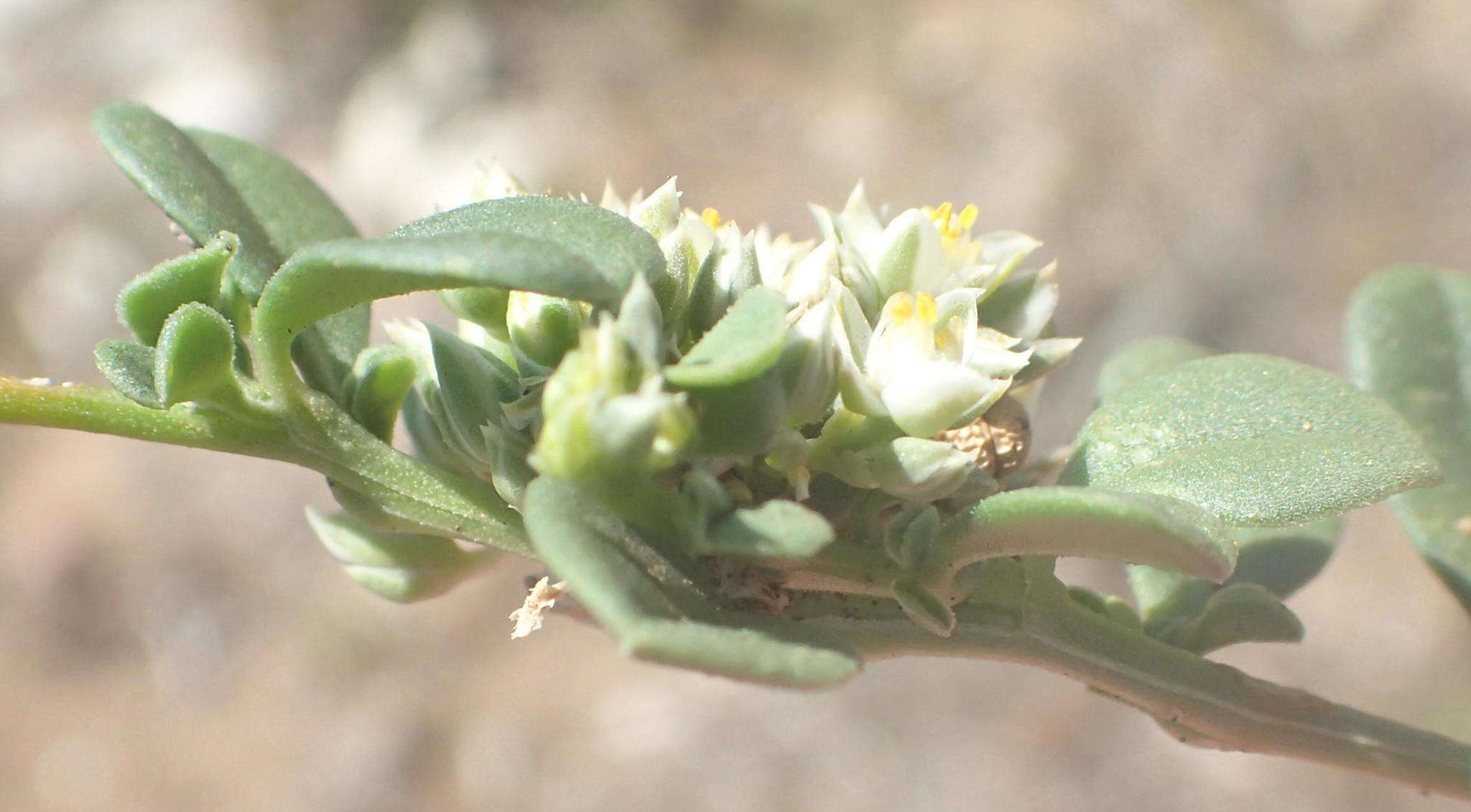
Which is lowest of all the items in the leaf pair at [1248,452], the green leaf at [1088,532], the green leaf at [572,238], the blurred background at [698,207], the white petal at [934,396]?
the blurred background at [698,207]

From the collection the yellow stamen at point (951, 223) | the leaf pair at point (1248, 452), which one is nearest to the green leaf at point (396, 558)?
the yellow stamen at point (951, 223)

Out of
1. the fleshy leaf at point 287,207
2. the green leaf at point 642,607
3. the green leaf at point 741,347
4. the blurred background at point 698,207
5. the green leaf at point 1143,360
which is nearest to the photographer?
the green leaf at point 642,607

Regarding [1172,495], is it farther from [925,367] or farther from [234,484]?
[234,484]

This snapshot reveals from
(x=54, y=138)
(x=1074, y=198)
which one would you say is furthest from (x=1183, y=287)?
(x=54, y=138)

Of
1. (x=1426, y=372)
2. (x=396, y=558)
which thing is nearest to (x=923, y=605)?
(x=396, y=558)

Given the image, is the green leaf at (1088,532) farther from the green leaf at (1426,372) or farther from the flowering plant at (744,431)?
the green leaf at (1426,372)
